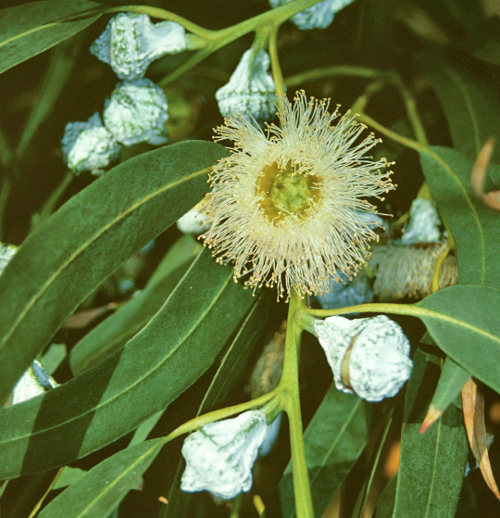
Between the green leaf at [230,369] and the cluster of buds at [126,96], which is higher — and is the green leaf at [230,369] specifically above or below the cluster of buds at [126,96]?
below

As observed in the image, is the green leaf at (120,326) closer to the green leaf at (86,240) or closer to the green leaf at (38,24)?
the green leaf at (86,240)

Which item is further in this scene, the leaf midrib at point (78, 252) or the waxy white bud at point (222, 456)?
the waxy white bud at point (222, 456)

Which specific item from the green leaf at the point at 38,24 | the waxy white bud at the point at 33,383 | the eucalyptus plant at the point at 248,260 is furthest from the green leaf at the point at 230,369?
the green leaf at the point at 38,24

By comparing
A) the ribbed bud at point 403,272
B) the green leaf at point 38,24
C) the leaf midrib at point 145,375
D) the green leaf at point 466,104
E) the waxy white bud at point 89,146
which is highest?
the green leaf at point 38,24

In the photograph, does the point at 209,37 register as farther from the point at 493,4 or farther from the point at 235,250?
the point at 493,4

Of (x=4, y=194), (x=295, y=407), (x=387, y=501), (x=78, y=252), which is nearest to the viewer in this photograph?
(x=78, y=252)

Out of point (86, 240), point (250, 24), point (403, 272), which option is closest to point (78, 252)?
point (86, 240)

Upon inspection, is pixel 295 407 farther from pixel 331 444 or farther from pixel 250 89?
pixel 250 89
